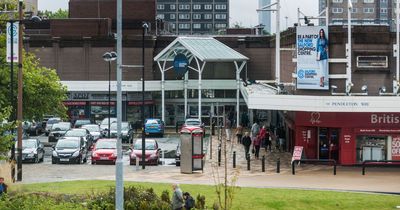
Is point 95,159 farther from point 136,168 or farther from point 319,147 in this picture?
point 319,147

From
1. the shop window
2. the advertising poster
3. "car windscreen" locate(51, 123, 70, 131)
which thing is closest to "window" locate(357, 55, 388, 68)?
the shop window

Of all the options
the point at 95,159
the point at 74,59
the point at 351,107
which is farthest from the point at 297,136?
the point at 74,59

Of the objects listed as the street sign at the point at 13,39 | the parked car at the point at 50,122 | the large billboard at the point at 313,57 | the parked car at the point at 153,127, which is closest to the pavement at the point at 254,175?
the large billboard at the point at 313,57

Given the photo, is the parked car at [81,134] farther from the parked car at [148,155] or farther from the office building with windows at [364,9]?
the office building with windows at [364,9]

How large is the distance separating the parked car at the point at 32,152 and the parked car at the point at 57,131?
12.3 metres

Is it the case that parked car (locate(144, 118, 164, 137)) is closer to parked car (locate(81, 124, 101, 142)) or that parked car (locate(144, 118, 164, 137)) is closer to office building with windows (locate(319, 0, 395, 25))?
parked car (locate(81, 124, 101, 142))

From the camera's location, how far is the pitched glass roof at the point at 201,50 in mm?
65344

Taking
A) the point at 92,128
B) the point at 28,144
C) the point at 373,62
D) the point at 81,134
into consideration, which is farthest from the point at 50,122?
the point at 373,62

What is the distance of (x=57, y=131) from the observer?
186 feet

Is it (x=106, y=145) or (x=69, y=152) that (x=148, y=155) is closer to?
(x=106, y=145)

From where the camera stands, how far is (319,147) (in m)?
41.8

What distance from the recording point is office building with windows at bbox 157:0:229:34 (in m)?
172

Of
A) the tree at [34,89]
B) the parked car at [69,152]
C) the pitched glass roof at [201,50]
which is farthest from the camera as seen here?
the pitched glass roof at [201,50]

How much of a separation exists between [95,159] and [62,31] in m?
36.3
